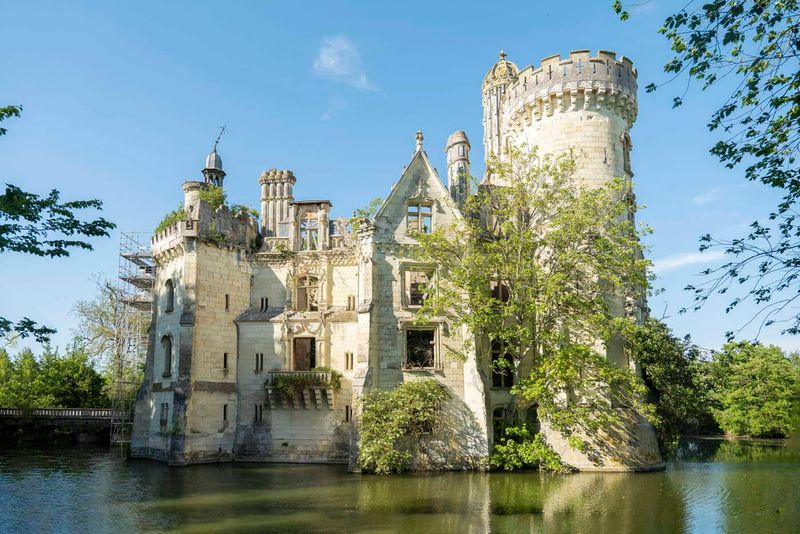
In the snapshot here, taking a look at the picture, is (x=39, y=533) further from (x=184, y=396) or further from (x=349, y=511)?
(x=184, y=396)

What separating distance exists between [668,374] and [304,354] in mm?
18546

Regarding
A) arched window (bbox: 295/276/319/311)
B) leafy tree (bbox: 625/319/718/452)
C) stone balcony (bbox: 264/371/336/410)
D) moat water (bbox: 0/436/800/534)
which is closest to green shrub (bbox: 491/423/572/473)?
moat water (bbox: 0/436/800/534)

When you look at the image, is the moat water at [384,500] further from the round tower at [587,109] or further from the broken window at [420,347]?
the round tower at [587,109]

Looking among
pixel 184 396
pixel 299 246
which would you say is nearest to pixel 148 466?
pixel 184 396

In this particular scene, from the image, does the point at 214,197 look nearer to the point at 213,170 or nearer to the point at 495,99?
the point at 213,170

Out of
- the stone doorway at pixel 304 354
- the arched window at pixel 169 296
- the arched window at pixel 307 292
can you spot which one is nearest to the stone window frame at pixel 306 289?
the arched window at pixel 307 292

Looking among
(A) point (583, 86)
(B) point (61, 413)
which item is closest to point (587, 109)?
(A) point (583, 86)

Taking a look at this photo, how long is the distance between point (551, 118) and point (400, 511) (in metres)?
21.0

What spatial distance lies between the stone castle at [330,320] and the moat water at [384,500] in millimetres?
2095

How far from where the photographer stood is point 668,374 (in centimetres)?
2909

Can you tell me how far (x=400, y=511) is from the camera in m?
18.2

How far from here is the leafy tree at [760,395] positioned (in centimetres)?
4916

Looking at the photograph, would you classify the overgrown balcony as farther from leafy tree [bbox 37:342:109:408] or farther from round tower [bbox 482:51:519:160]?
round tower [bbox 482:51:519:160]

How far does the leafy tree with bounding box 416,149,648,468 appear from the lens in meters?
26.0
